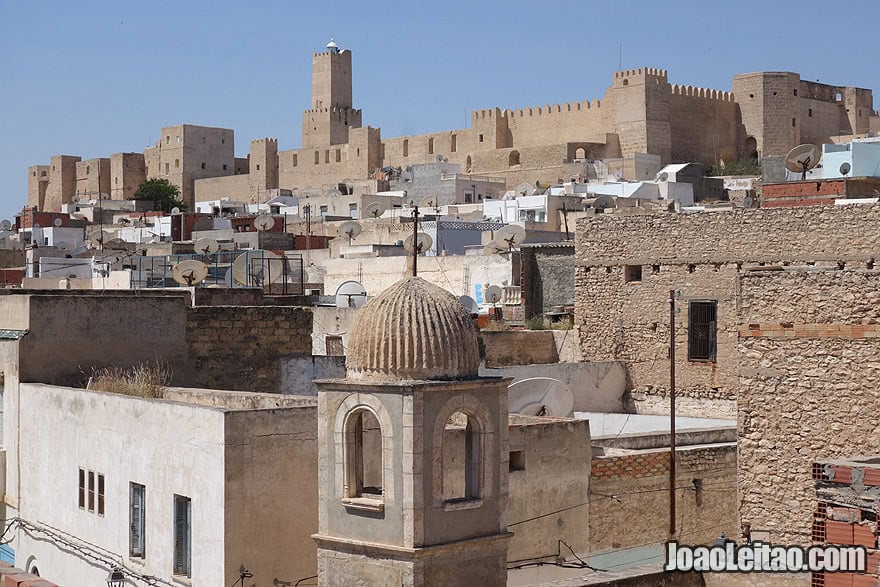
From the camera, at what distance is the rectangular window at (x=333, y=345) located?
56.9 ft

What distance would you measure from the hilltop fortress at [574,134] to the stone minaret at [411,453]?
141 feet

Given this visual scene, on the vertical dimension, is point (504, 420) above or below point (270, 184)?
below

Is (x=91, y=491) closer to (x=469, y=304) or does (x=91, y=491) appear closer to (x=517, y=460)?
(x=517, y=460)

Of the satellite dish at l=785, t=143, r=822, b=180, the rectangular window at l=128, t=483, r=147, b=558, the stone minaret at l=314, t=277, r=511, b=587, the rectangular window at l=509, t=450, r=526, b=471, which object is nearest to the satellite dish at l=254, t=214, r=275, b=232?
the satellite dish at l=785, t=143, r=822, b=180

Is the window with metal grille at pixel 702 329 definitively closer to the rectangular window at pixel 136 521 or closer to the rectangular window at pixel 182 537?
the rectangular window at pixel 136 521

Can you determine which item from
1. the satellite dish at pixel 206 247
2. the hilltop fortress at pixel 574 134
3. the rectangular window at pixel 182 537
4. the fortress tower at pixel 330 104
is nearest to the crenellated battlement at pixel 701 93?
the hilltop fortress at pixel 574 134

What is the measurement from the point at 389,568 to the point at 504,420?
1215 mm

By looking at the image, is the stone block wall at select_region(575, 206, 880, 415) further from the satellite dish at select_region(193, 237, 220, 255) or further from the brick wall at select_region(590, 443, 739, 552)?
the satellite dish at select_region(193, 237, 220, 255)

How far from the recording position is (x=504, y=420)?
344 inches

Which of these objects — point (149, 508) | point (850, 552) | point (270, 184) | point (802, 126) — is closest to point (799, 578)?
point (850, 552)

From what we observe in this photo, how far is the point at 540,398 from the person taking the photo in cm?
1452

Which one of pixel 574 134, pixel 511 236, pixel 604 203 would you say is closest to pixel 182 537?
pixel 511 236

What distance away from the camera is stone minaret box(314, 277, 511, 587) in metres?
8.19

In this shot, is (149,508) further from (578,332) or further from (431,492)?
(578,332)
